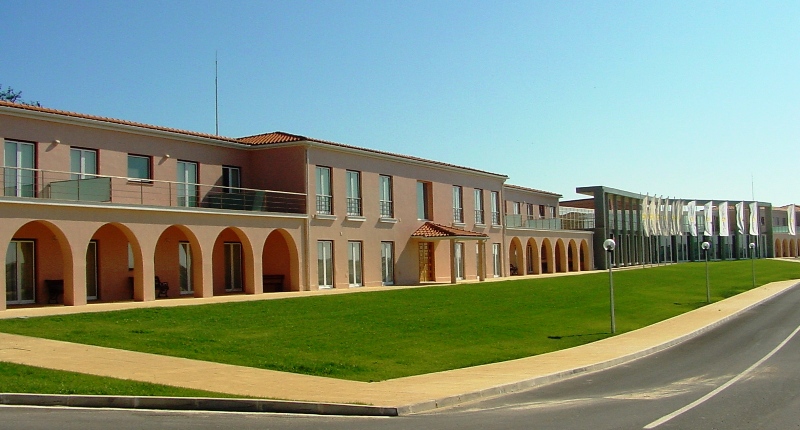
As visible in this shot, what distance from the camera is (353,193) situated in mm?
37594

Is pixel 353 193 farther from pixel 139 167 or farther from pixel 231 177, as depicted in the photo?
pixel 139 167

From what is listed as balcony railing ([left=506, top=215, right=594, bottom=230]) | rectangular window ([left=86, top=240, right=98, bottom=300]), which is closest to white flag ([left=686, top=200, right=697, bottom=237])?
balcony railing ([left=506, top=215, right=594, bottom=230])

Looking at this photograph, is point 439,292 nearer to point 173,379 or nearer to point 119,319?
point 119,319

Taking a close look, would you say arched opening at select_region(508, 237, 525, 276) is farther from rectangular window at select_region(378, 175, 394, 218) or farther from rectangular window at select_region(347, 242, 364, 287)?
rectangular window at select_region(347, 242, 364, 287)

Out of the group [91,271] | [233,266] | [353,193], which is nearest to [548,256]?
[353,193]

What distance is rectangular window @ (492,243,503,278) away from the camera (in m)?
50.4

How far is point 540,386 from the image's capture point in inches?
556

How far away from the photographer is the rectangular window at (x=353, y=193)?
122 feet

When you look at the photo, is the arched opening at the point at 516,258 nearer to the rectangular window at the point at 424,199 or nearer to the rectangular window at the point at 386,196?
the rectangular window at the point at 424,199

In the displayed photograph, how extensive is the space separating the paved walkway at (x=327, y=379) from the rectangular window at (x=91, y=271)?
423 inches

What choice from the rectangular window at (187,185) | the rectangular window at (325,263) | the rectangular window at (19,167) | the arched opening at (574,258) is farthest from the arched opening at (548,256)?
the rectangular window at (19,167)

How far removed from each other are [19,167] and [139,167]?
5.11m

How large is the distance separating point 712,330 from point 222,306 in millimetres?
15044

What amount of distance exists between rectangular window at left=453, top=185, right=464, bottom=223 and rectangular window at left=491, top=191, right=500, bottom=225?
4328 millimetres
